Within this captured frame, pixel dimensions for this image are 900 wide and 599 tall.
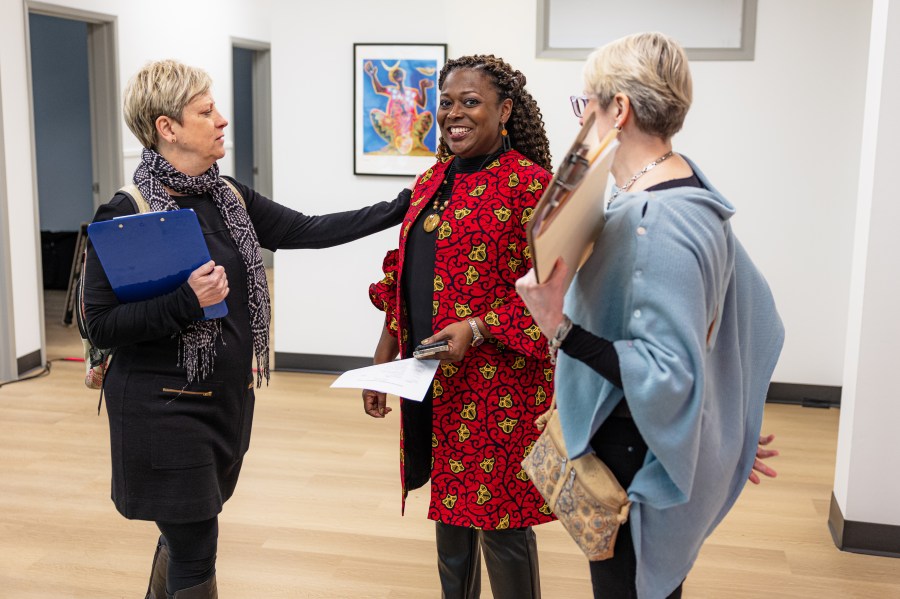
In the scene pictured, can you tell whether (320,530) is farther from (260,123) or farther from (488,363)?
(260,123)

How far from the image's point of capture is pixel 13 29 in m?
5.42

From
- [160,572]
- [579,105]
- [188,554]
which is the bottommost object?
[160,572]

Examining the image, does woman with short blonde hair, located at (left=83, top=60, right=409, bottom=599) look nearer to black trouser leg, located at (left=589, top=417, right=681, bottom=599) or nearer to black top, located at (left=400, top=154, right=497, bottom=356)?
black top, located at (left=400, top=154, right=497, bottom=356)

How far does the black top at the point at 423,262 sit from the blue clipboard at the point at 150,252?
483mm

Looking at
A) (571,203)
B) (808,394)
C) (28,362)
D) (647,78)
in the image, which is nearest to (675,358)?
(571,203)

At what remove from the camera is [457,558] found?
2.32 metres

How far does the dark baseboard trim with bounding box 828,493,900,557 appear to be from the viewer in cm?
326

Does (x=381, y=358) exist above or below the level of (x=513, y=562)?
above

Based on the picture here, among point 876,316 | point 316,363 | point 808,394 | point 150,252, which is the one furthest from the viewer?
point 316,363

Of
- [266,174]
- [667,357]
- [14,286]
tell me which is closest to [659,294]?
[667,357]

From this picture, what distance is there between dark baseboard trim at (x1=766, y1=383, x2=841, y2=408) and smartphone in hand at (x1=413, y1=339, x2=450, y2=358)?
3.66m

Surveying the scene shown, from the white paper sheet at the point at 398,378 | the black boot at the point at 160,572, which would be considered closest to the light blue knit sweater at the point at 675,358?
the white paper sheet at the point at 398,378

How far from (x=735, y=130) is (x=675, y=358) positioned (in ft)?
13.2

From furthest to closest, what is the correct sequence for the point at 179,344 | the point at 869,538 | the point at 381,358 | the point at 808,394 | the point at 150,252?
the point at 808,394
the point at 869,538
the point at 381,358
the point at 179,344
the point at 150,252
